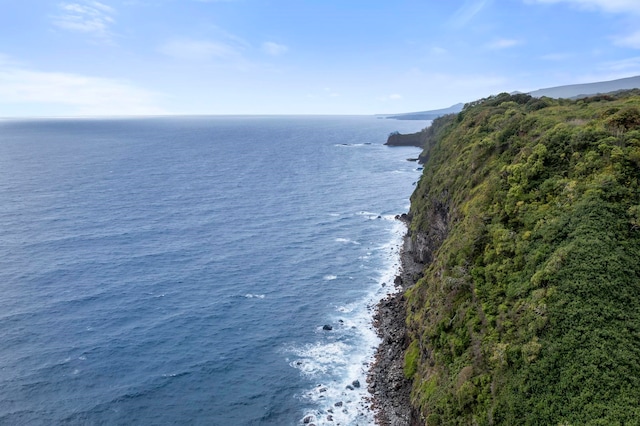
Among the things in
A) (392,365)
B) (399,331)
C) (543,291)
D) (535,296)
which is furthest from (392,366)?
(543,291)

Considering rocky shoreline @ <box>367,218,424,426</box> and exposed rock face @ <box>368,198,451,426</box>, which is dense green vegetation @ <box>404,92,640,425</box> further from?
exposed rock face @ <box>368,198,451,426</box>

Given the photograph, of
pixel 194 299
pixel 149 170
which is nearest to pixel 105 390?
pixel 194 299

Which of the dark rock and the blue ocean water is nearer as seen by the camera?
the dark rock

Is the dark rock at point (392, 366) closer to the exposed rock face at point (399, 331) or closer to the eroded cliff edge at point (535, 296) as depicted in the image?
the exposed rock face at point (399, 331)

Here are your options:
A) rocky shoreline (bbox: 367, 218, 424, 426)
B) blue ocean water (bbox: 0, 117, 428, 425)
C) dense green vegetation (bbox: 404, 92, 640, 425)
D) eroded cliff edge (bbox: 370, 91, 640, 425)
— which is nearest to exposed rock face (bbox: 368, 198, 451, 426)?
rocky shoreline (bbox: 367, 218, 424, 426)

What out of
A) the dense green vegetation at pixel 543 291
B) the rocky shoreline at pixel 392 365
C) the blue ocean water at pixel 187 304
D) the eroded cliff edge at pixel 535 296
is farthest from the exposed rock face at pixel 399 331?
the dense green vegetation at pixel 543 291

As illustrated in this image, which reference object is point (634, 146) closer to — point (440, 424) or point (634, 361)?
point (634, 361)
